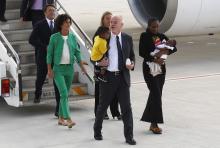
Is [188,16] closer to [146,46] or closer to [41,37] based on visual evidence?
[41,37]

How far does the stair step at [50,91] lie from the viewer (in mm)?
7344

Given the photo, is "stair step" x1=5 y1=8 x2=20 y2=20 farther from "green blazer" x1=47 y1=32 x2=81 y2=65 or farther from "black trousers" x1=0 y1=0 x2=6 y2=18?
"green blazer" x1=47 y1=32 x2=81 y2=65

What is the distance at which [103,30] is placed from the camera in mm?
5777

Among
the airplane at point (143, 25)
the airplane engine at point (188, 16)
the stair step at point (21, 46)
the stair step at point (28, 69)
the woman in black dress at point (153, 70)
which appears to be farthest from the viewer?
the airplane engine at point (188, 16)

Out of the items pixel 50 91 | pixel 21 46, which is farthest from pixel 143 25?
pixel 50 91

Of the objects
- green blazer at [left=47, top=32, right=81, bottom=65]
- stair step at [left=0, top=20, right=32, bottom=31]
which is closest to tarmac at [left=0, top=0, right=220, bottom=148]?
A: green blazer at [left=47, top=32, right=81, bottom=65]

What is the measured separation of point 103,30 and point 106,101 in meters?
0.79

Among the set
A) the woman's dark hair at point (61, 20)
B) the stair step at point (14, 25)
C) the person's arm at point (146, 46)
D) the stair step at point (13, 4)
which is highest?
the woman's dark hair at point (61, 20)

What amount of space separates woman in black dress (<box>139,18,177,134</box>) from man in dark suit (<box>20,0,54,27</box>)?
8.94ft

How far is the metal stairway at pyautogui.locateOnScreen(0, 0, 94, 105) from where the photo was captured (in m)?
7.53

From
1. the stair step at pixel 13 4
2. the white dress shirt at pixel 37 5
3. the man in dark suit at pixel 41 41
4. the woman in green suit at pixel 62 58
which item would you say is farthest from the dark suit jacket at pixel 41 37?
the stair step at pixel 13 4

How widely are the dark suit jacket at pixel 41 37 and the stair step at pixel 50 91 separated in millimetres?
531

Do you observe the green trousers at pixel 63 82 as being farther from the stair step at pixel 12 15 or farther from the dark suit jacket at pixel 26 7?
the stair step at pixel 12 15

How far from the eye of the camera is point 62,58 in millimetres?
6547
